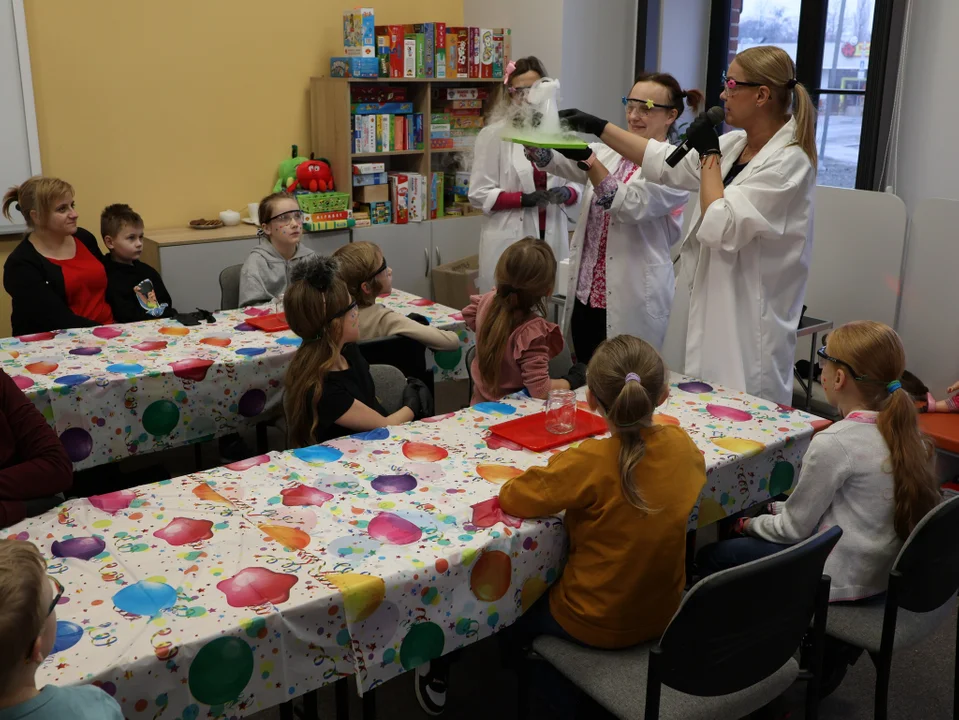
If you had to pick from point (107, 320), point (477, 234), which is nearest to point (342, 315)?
point (107, 320)

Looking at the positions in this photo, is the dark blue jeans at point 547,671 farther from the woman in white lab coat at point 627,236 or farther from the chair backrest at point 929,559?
the woman in white lab coat at point 627,236

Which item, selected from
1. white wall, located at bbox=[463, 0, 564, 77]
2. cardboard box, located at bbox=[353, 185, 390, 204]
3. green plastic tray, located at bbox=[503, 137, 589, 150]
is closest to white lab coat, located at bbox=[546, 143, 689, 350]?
green plastic tray, located at bbox=[503, 137, 589, 150]

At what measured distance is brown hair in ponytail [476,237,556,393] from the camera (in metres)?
2.50

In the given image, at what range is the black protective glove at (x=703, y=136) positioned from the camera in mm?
2562

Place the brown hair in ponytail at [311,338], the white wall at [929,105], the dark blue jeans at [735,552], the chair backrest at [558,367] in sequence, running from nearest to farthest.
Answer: the dark blue jeans at [735,552], the brown hair in ponytail at [311,338], the chair backrest at [558,367], the white wall at [929,105]

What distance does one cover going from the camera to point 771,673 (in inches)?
66.9

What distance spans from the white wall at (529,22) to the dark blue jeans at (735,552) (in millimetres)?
3632

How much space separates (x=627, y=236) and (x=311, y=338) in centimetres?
141

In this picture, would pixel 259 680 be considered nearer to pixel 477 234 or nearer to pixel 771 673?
pixel 771 673

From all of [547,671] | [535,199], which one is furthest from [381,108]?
[547,671]

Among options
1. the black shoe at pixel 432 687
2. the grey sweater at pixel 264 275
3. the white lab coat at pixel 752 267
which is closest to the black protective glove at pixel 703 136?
the white lab coat at pixel 752 267

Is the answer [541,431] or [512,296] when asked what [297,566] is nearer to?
[541,431]

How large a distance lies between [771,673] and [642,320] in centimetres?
190

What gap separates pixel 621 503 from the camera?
1743 mm
